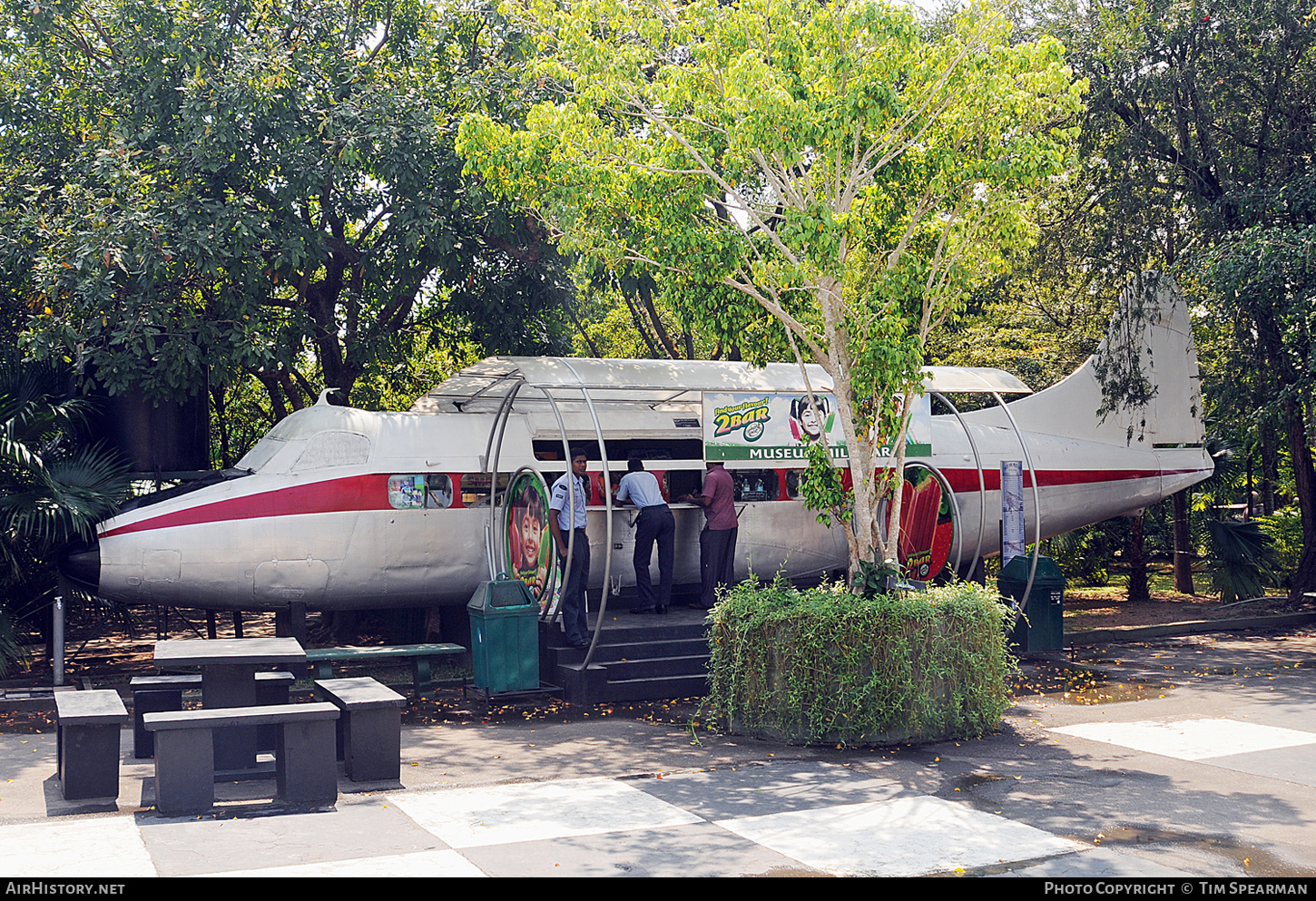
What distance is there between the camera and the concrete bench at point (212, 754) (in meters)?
7.14

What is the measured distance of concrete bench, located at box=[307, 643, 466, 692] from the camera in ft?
37.3

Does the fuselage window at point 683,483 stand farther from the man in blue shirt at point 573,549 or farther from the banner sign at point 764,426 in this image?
the man in blue shirt at point 573,549

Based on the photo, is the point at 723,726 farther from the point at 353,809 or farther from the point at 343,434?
the point at 343,434

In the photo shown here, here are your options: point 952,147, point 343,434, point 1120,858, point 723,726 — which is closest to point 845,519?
point 723,726

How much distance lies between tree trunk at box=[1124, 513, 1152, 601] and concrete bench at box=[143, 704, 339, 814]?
16.3m

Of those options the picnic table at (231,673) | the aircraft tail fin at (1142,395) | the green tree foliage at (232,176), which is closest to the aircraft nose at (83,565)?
the green tree foliage at (232,176)

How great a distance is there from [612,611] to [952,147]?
265 inches

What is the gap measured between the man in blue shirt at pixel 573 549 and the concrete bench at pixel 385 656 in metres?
1.24

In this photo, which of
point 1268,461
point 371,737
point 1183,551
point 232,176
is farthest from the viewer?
point 1183,551

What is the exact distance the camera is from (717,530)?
13492 millimetres

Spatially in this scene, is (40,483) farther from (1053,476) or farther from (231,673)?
(1053,476)

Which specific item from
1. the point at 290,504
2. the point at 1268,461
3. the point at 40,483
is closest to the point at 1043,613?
the point at 290,504

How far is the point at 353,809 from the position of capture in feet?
24.0

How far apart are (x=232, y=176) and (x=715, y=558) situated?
7659 millimetres
